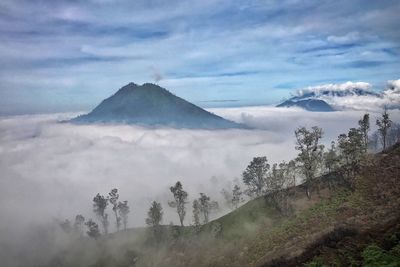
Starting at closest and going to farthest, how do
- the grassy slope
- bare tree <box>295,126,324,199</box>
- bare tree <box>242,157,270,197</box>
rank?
the grassy slope < bare tree <box>295,126,324,199</box> < bare tree <box>242,157,270,197</box>

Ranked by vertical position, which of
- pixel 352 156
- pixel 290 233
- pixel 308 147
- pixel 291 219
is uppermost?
pixel 308 147

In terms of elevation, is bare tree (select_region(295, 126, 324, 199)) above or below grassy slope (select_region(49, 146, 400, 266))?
above

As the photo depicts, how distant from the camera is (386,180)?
273 feet

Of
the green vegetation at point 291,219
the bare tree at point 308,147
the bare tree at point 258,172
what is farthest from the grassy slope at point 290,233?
the bare tree at point 258,172

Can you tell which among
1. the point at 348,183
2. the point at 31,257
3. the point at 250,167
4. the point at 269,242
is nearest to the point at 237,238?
the point at 269,242

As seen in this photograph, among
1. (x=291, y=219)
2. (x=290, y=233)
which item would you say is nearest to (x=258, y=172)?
(x=291, y=219)

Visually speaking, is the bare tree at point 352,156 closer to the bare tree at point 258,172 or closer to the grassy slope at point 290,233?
the grassy slope at point 290,233

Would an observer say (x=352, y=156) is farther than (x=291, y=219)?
Yes

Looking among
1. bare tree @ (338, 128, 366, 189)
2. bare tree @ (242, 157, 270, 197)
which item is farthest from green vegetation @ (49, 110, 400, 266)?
bare tree @ (242, 157, 270, 197)

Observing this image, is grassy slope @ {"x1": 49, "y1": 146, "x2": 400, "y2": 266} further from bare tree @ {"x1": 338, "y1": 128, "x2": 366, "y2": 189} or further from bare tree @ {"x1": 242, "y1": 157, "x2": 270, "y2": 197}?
bare tree @ {"x1": 242, "y1": 157, "x2": 270, "y2": 197}

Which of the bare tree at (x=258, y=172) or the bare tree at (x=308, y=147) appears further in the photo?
the bare tree at (x=258, y=172)

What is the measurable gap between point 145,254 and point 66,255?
175ft

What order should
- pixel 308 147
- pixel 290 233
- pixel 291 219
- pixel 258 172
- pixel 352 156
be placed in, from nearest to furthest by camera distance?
pixel 290 233 < pixel 291 219 < pixel 352 156 < pixel 308 147 < pixel 258 172

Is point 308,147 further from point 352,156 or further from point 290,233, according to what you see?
point 290,233
